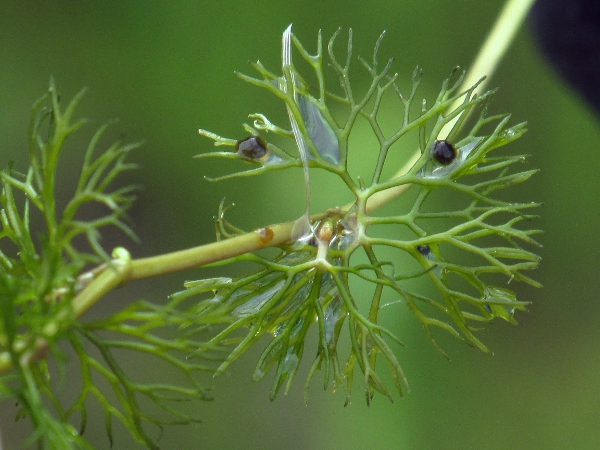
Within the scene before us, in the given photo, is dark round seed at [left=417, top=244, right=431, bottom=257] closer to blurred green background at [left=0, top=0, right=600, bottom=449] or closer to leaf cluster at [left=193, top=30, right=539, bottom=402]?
leaf cluster at [left=193, top=30, right=539, bottom=402]

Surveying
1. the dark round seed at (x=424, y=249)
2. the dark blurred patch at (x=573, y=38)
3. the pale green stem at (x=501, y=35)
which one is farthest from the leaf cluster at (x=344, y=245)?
the dark blurred patch at (x=573, y=38)

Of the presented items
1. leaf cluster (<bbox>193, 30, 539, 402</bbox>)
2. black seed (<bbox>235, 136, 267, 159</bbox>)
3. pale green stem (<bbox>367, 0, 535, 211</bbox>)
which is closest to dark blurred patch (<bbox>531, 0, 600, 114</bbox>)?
pale green stem (<bbox>367, 0, 535, 211</bbox>)

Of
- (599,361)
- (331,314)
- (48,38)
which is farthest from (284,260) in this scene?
(48,38)

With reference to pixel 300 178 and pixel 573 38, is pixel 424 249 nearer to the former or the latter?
pixel 300 178

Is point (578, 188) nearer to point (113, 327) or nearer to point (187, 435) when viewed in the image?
point (187, 435)

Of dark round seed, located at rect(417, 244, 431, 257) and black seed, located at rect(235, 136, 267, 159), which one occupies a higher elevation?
black seed, located at rect(235, 136, 267, 159)

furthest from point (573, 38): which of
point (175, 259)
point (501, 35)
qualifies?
point (175, 259)
